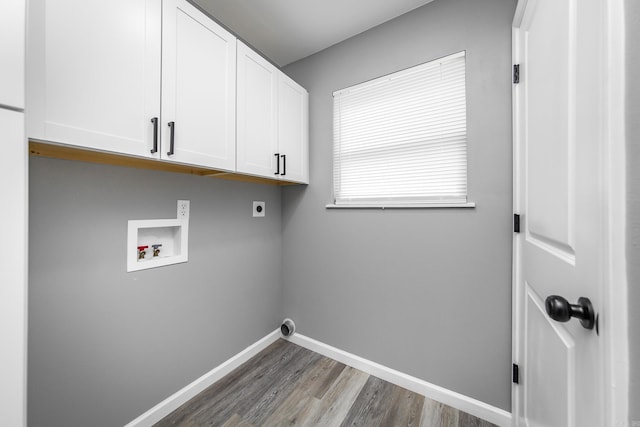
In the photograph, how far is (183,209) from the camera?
150cm

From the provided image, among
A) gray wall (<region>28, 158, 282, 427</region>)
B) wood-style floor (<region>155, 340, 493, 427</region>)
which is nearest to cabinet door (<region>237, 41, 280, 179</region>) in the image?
gray wall (<region>28, 158, 282, 427</region>)

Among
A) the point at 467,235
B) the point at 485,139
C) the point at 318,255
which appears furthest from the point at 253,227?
the point at 485,139

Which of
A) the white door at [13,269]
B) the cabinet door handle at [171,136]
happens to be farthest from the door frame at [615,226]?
the cabinet door handle at [171,136]

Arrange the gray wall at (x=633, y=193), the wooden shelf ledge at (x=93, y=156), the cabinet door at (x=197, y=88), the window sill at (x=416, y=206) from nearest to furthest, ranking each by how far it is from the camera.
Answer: the gray wall at (x=633, y=193), the wooden shelf ledge at (x=93, y=156), the cabinet door at (x=197, y=88), the window sill at (x=416, y=206)

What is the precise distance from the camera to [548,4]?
0.83m

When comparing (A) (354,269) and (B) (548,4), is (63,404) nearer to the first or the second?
(A) (354,269)

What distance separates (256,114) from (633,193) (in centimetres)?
166

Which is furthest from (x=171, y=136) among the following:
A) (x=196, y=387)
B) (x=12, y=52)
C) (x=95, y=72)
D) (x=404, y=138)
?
(x=196, y=387)

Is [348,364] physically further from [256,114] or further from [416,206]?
[256,114]

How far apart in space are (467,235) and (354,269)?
2.66ft

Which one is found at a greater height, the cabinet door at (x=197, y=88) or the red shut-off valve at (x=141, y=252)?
the cabinet door at (x=197, y=88)

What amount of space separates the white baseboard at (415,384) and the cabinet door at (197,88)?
5.33ft

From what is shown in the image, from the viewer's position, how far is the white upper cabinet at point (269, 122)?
1.52m

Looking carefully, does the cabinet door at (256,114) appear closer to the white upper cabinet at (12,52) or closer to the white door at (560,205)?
the white upper cabinet at (12,52)
